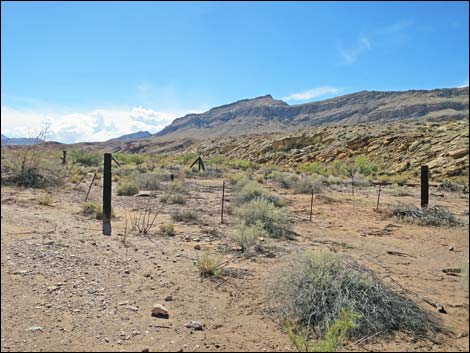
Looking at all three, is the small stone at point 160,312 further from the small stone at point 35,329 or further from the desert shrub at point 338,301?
Answer: the desert shrub at point 338,301

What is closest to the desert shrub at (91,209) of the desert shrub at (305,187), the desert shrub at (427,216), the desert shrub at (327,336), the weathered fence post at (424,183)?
the desert shrub at (327,336)

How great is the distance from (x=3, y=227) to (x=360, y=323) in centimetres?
710

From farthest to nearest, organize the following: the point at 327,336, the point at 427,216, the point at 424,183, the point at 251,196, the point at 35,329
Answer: the point at 251,196, the point at 424,183, the point at 427,216, the point at 35,329, the point at 327,336

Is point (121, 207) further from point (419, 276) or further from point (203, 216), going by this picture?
point (419, 276)

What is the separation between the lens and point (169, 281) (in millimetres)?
5934

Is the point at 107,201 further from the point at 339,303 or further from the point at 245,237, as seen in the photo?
the point at 339,303

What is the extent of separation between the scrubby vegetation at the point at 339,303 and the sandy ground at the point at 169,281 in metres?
0.21

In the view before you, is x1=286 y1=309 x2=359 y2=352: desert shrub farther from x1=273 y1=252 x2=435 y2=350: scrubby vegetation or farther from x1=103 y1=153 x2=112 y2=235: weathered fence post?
x1=103 y1=153 x2=112 y2=235: weathered fence post

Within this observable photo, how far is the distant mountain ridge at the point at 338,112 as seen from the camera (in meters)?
102

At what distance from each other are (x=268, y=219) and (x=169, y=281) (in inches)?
185

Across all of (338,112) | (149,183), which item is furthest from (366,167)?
(338,112)

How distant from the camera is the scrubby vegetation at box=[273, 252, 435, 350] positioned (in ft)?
14.6

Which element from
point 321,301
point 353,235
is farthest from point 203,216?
point 321,301

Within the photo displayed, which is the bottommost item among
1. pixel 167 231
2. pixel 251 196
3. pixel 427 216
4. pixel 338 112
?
pixel 167 231
